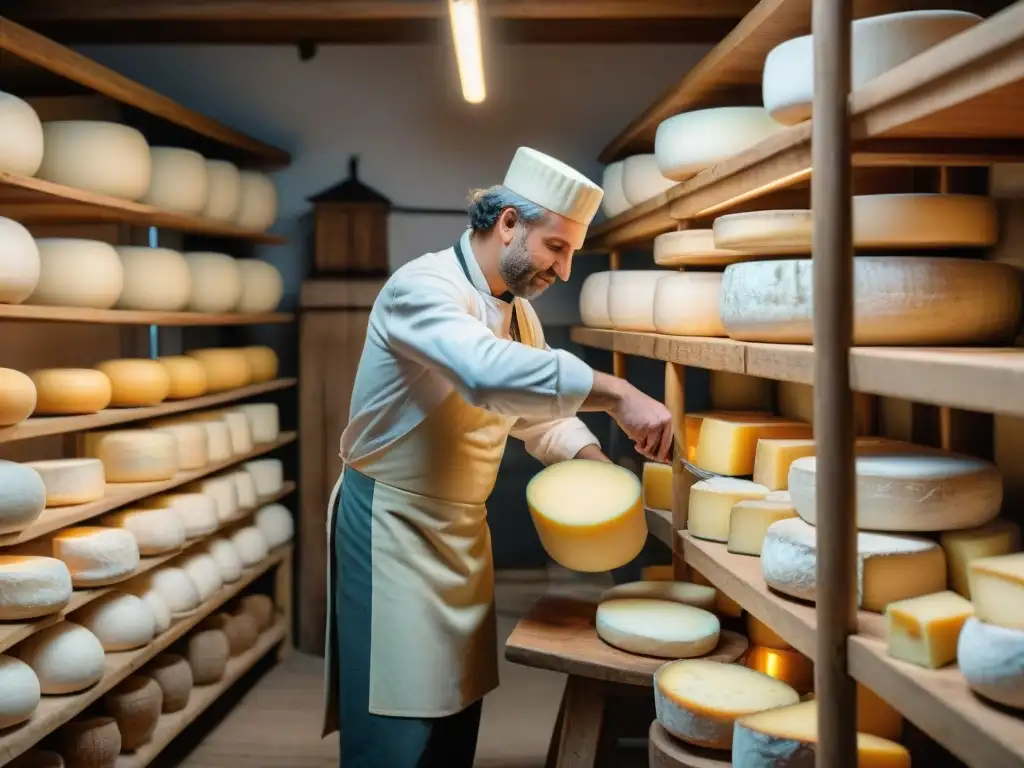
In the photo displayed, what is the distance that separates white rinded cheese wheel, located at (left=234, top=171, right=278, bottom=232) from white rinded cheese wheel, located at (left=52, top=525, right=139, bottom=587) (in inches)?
60.2

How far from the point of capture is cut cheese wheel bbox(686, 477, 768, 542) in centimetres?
216

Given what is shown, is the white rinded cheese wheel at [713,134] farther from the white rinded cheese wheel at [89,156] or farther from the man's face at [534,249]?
the white rinded cheese wheel at [89,156]

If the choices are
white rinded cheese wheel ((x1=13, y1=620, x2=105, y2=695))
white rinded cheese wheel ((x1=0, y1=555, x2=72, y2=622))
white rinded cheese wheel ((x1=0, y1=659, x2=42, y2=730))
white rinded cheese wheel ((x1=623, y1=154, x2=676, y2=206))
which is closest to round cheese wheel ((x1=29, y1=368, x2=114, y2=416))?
white rinded cheese wheel ((x1=0, y1=555, x2=72, y2=622))

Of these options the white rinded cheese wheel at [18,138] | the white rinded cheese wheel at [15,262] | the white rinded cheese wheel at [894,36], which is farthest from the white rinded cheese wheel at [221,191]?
the white rinded cheese wheel at [894,36]

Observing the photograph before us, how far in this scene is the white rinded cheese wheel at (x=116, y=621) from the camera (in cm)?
279

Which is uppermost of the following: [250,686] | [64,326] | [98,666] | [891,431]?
[64,326]

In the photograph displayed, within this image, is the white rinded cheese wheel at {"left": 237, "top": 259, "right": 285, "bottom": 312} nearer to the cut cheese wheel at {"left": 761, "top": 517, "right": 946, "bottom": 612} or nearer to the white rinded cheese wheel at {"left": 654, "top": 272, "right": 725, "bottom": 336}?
the white rinded cheese wheel at {"left": 654, "top": 272, "right": 725, "bottom": 336}

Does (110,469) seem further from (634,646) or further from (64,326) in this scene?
(634,646)

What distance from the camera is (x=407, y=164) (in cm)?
437

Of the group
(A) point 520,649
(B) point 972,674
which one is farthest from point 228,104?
(B) point 972,674

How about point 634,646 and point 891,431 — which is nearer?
point 634,646

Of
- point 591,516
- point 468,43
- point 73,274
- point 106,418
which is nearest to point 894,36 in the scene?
point 591,516

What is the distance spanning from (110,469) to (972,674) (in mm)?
2544

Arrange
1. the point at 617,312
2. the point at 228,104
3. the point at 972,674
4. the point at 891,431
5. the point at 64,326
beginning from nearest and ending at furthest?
1. the point at 972,674
2. the point at 891,431
3. the point at 617,312
4. the point at 64,326
5. the point at 228,104
